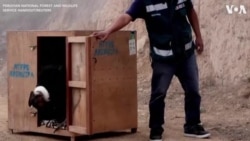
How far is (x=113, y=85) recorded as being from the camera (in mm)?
8477

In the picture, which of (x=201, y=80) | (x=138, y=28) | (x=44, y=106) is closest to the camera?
(x=44, y=106)

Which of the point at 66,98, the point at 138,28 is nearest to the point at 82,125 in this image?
the point at 66,98

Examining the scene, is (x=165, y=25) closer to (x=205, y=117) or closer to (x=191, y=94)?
(x=191, y=94)

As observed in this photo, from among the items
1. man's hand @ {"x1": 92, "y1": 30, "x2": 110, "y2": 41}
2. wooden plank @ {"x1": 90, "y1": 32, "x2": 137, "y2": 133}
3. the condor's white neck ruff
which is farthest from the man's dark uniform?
the condor's white neck ruff

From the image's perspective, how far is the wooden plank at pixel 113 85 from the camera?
324 inches

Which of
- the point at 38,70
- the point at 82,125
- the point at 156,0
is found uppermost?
the point at 156,0

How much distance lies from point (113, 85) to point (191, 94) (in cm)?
90

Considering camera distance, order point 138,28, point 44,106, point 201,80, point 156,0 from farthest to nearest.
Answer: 1. point 138,28
2. point 201,80
3. point 44,106
4. point 156,0

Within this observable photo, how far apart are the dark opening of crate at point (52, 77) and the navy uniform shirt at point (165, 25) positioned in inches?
44.2

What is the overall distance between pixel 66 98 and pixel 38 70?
0.55 metres

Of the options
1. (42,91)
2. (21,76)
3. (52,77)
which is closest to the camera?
(42,91)

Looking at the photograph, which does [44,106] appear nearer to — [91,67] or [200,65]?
[91,67]

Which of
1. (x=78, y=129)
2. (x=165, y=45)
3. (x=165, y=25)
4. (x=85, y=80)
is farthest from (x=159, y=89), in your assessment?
(x=78, y=129)

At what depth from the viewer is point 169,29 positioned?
8.08m
